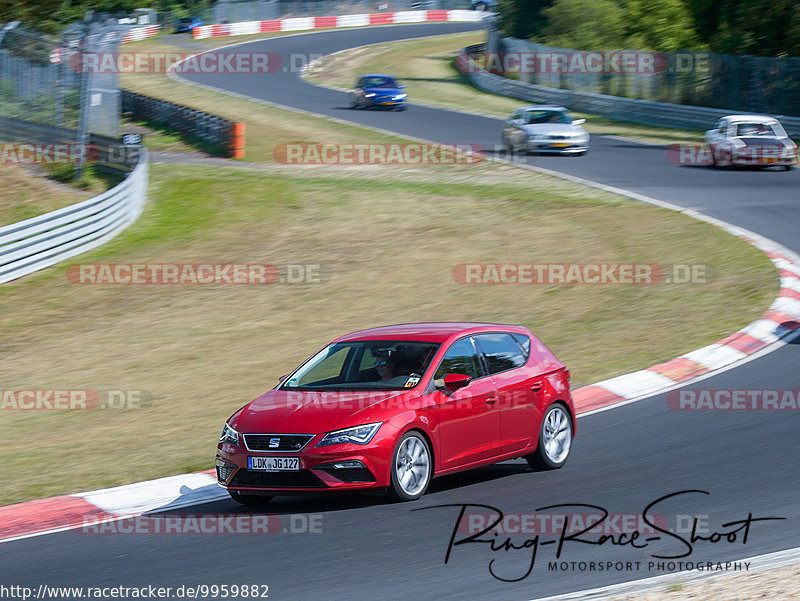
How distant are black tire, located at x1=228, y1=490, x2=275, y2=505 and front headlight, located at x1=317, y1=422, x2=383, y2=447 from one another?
80 cm

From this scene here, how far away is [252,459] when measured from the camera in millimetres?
8242

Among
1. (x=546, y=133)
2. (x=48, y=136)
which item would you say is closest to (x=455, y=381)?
(x=48, y=136)

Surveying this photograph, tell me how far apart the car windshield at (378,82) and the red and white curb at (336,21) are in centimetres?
3770

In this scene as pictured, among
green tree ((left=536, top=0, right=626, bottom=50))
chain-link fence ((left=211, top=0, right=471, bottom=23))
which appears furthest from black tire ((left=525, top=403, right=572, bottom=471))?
chain-link fence ((left=211, top=0, right=471, bottom=23))

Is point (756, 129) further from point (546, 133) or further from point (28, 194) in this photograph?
point (28, 194)

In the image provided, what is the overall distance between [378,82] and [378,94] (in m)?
0.91

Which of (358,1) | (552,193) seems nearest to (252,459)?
(552,193)

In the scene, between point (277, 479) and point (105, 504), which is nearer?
point (277, 479)

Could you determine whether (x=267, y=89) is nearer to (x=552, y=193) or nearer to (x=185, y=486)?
(x=552, y=193)

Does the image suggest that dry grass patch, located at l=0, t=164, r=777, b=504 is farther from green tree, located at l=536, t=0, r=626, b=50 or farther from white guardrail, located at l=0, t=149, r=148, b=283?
green tree, located at l=536, t=0, r=626, b=50

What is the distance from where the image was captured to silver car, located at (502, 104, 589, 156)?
107 ft

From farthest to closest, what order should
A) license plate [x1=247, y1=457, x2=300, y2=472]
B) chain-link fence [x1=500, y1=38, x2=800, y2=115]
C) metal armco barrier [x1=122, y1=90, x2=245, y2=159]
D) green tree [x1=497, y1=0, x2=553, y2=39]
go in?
1. green tree [x1=497, y1=0, x2=553, y2=39]
2. chain-link fence [x1=500, y1=38, x2=800, y2=115]
3. metal armco barrier [x1=122, y1=90, x2=245, y2=159]
4. license plate [x1=247, y1=457, x2=300, y2=472]

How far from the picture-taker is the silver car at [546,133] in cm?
3262

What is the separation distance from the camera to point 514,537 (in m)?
7.20
